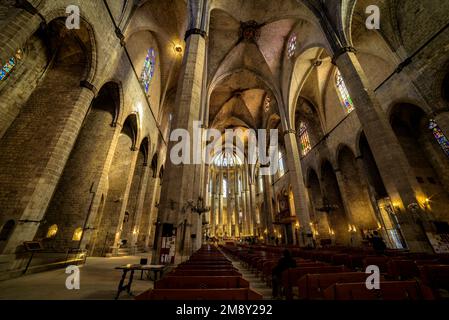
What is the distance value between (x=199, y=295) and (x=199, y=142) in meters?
10.0

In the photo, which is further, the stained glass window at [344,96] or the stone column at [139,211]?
the stained glass window at [344,96]

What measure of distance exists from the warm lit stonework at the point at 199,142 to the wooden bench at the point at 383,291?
0.02m

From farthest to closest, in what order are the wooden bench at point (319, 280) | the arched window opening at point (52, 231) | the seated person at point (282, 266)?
the arched window opening at point (52, 231)
the seated person at point (282, 266)
the wooden bench at point (319, 280)

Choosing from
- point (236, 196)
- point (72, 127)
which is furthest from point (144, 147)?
point (236, 196)

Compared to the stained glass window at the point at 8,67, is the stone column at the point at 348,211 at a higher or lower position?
lower

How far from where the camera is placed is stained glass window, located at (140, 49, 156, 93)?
14553 mm

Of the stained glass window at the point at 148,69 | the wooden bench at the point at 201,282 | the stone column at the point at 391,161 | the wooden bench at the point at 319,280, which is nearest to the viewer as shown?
the wooden bench at the point at 201,282

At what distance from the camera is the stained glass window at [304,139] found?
2176 cm

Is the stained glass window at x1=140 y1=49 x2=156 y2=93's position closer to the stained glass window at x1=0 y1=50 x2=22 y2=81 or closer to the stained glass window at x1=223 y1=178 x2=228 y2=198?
the stained glass window at x1=0 y1=50 x2=22 y2=81

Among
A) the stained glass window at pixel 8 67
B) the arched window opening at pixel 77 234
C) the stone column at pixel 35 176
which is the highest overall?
the stained glass window at pixel 8 67

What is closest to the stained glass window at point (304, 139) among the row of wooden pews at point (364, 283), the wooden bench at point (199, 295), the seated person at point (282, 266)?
the row of wooden pews at point (364, 283)

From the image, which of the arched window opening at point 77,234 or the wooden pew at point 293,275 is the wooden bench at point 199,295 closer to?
the wooden pew at point 293,275

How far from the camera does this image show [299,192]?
14875 millimetres

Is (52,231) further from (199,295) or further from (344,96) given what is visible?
(344,96)
